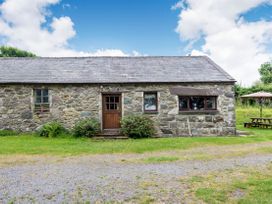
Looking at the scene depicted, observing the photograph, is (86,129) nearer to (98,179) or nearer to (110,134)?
(110,134)

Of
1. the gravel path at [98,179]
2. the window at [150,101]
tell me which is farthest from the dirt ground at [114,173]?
the window at [150,101]

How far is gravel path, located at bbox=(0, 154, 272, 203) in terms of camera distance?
432cm

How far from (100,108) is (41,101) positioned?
3160 mm

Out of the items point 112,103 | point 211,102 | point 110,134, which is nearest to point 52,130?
point 110,134

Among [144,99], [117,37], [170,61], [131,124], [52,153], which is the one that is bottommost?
[52,153]

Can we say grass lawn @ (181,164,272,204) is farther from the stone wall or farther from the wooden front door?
the wooden front door

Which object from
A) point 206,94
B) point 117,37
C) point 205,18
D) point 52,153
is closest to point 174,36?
point 205,18

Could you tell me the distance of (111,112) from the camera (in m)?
12.7

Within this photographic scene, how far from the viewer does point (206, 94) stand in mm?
12461

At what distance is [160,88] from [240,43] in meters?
17.7

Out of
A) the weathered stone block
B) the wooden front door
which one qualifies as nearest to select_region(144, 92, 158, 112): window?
the wooden front door

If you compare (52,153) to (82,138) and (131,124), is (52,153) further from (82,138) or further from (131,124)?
(131,124)

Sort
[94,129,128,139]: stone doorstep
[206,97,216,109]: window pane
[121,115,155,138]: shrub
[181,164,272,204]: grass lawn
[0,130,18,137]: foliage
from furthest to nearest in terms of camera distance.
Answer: [206,97,216,109]: window pane
[0,130,18,137]: foliage
[94,129,128,139]: stone doorstep
[121,115,155,138]: shrub
[181,164,272,204]: grass lawn

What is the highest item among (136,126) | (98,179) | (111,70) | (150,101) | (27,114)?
(111,70)
